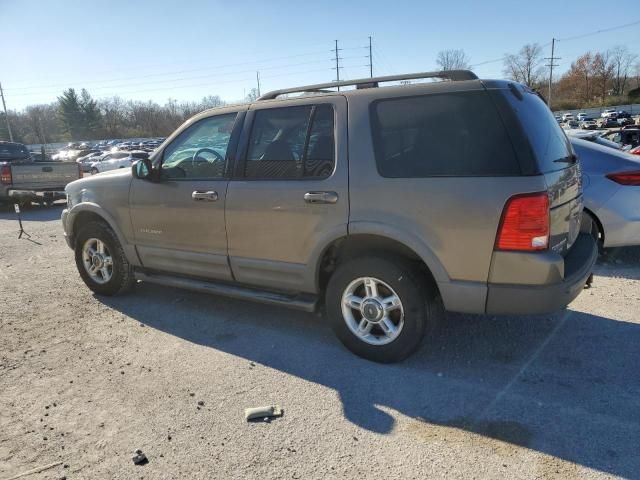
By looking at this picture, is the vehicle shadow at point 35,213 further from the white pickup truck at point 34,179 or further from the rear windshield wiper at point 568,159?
the rear windshield wiper at point 568,159

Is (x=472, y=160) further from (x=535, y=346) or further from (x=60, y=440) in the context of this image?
(x=60, y=440)

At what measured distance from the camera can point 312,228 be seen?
3652 millimetres

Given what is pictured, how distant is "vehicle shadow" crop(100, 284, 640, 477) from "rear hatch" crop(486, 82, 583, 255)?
2.97 ft

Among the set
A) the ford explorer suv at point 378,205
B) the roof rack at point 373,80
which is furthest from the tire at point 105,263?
the roof rack at point 373,80

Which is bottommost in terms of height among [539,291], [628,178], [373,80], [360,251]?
[539,291]

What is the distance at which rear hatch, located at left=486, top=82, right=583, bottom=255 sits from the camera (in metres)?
2.96

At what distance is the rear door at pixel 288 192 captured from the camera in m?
3.56

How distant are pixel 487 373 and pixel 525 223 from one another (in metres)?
1.18

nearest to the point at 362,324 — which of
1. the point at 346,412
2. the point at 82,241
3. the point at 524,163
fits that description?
the point at 346,412

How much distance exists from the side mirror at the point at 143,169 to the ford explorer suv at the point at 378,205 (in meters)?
0.01

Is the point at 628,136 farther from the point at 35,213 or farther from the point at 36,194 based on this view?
the point at 35,213

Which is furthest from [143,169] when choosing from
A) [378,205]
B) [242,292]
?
[378,205]

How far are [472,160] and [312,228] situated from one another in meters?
1.27

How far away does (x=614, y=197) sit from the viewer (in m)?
5.38
